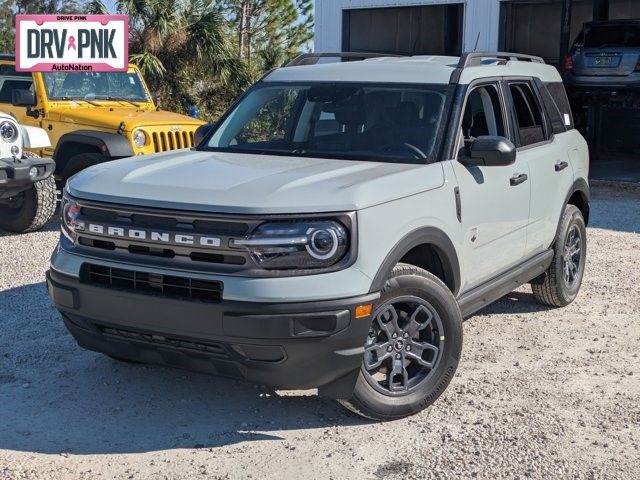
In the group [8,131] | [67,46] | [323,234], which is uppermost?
[67,46]

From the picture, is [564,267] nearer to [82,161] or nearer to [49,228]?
[82,161]

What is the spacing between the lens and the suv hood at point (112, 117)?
9836 millimetres

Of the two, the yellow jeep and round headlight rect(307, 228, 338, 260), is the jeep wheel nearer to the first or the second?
the yellow jeep

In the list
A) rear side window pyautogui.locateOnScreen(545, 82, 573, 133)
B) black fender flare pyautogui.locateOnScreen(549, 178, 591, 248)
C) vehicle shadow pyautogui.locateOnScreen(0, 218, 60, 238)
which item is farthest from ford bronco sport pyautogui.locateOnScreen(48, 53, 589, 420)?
vehicle shadow pyautogui.locateOnScreen(0, 218, 60, 238)

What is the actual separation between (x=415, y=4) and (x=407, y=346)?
14.8 metres

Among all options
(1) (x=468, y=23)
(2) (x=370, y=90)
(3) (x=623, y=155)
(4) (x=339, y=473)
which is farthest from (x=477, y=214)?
(3) (x=623, y=155)

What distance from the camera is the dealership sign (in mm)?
10727

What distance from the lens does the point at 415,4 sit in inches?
716

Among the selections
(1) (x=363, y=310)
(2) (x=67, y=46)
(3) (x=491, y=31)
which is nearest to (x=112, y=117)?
(2) (x=67, y=46)

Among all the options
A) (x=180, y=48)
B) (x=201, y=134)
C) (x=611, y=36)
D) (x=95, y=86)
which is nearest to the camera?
(x=201, y=134)

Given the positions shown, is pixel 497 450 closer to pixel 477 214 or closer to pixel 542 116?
pixel 477 214

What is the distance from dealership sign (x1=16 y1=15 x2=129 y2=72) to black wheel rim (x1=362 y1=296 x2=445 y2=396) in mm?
7294

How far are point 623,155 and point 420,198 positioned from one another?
15.7 meters

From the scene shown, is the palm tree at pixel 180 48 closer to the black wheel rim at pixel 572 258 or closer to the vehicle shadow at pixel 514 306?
the vehicle shadow at pixel 514 306
